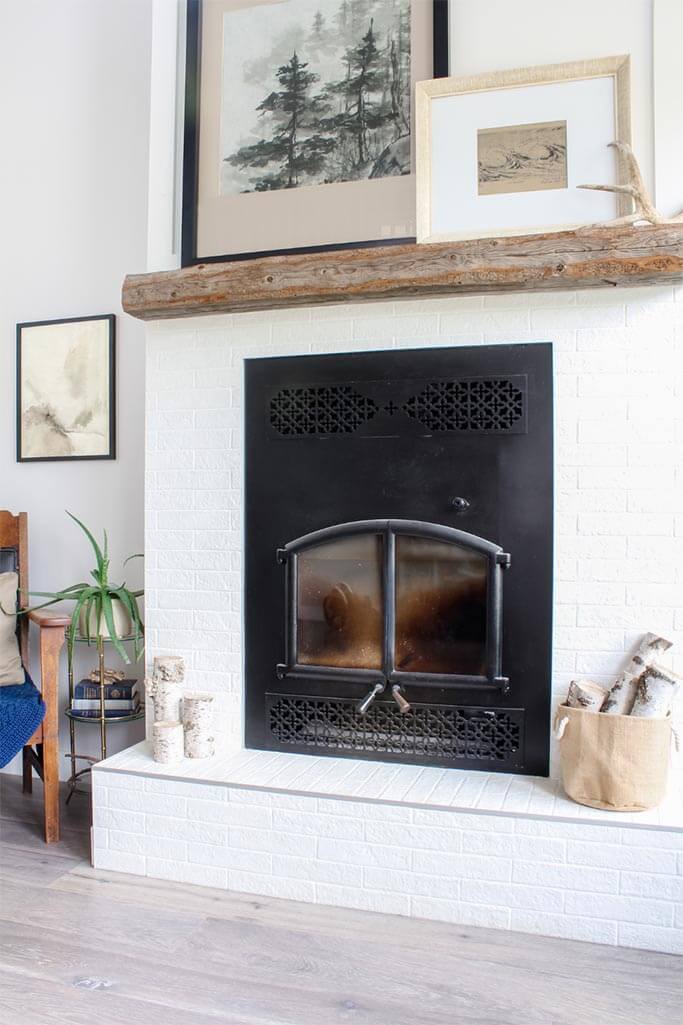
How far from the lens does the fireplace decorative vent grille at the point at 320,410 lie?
2393 mm

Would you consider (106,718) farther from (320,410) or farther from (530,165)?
(530,165)

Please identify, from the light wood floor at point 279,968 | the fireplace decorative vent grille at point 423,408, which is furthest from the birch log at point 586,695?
the fireplace decorative vent grille at point 423,408

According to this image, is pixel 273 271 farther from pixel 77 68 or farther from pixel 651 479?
pixel 77 68

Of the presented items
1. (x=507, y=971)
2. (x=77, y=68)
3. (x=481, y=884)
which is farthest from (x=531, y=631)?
(x=77, y=68)

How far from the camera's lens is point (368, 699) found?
7.55 feet

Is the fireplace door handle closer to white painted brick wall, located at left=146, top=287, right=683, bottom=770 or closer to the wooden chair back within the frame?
white painted brick wall, located at left=146, top=287, right=683, bottom=770

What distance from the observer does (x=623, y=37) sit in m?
2.27

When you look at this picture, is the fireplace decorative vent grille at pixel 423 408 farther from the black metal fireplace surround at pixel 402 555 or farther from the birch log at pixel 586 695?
the birch log at pixel 586 695

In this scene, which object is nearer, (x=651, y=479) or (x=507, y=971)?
(x=507, y=971)

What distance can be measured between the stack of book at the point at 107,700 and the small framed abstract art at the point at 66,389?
83 cm

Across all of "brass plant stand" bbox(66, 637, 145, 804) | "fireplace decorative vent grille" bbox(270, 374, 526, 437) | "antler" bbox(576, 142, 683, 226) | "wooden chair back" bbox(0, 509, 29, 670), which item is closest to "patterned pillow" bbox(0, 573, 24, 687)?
"wooden chair back" bbox(0, 509, 29, 670)

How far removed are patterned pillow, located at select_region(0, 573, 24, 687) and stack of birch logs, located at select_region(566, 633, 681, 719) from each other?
1.79 meters

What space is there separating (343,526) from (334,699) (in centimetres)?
50

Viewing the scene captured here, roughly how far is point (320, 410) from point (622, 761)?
123 cm
